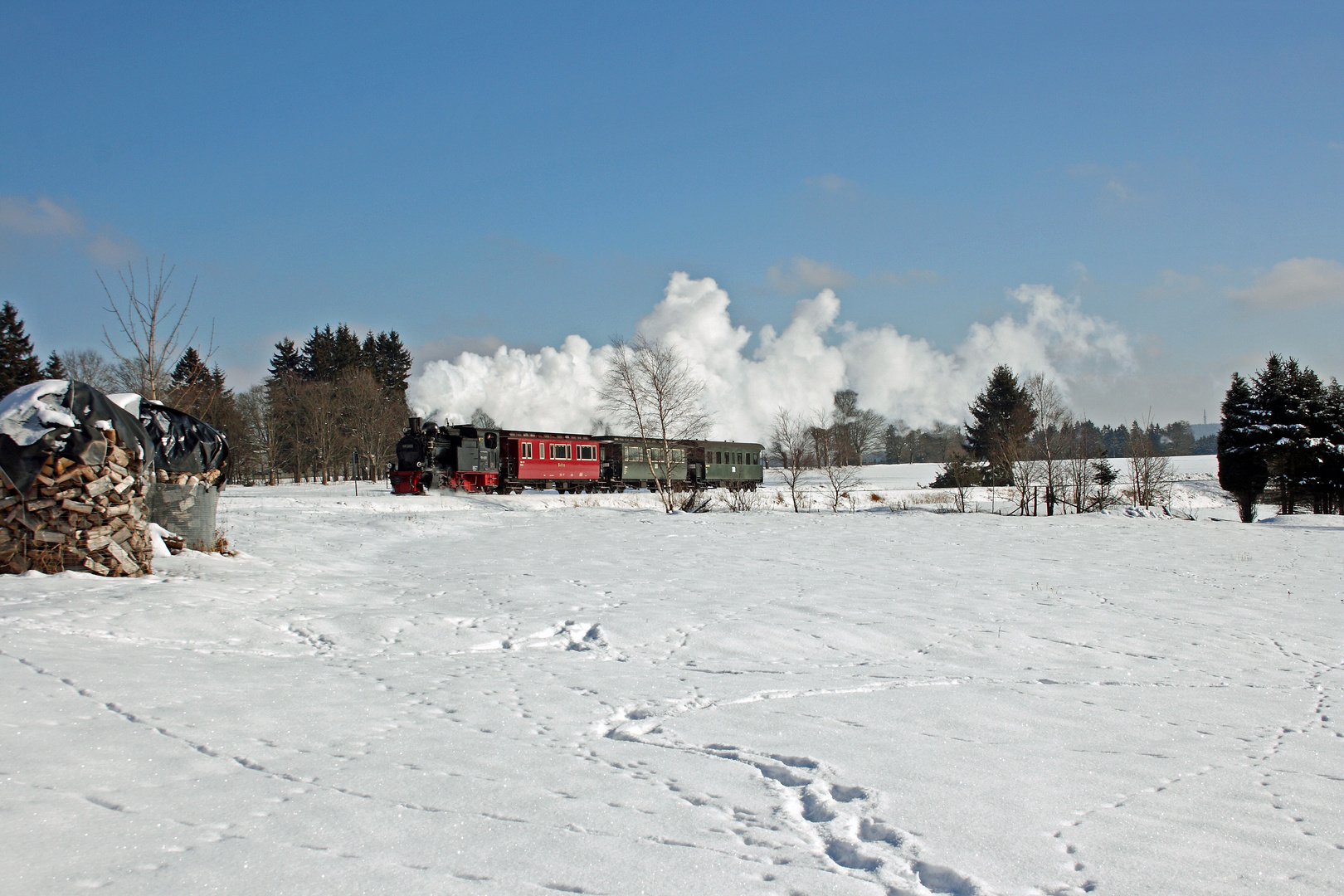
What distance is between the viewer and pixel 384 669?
6301 mm

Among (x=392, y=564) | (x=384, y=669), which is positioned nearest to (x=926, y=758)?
(x=384, y=669)

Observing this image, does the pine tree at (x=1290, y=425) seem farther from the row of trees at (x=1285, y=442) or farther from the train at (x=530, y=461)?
the train at (x=530, y=461)

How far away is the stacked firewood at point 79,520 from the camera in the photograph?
852 cm

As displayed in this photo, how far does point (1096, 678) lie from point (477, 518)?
1917cm

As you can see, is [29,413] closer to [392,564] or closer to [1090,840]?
[392,564]

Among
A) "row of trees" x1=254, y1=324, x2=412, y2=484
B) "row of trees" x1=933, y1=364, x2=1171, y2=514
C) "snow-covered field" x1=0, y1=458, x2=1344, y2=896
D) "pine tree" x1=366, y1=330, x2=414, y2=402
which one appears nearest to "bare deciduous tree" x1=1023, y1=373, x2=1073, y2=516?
"row of trees" x1=933, y1=364, x2=1171, y2=514

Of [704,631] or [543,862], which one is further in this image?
[704,631]

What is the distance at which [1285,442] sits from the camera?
34594 mm

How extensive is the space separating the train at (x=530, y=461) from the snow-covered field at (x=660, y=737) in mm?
21505

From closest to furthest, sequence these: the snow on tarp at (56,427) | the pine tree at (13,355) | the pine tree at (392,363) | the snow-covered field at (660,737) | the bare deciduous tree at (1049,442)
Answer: the snow-covered field at (660,737) → the snow on tarp at (56,427) → the bare deciduous tree at (1049,442) → the pine tree at (13,355) → the pine tree at (392,363)

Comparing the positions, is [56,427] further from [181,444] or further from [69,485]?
[181,444]

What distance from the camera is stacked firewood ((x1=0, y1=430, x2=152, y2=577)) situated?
27.9 ft

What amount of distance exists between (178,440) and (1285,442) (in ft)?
138

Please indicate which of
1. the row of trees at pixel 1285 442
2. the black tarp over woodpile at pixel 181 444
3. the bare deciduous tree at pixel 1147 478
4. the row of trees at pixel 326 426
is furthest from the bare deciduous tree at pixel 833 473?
the row of trees at pixel 326 426
